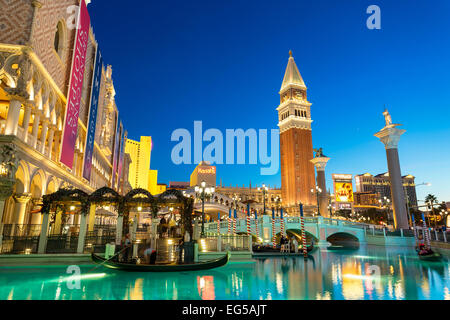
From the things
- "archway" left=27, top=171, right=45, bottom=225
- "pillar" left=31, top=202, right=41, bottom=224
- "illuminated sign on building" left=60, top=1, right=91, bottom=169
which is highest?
"illuminated sign on building" left=60, top=1, right=91, bottom=169

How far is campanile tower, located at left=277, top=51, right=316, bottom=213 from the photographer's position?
231 feet

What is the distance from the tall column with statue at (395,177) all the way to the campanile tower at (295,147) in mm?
34142

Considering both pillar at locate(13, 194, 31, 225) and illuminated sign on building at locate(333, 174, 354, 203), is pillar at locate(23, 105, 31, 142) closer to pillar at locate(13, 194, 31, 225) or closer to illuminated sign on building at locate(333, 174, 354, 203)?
pillar at locate(13, 194, 31, 225)

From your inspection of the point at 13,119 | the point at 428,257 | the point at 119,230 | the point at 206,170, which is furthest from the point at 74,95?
the point at 206,170

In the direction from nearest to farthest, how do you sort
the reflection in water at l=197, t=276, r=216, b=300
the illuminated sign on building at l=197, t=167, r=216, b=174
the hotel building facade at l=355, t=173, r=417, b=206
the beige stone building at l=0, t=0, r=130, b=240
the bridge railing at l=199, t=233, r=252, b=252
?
1. the reflection in water at l=197, t=276, r=216, b=300
2. the beige stone building at l=0, t=0, r=130, b=240
3. the bridge railing at l=199, t=233, r=252, b=252
4. the illuminated sign on building at l=197, t=167, r=216, b=174
5. the hotel building facade at l=355, t=173, r=417, b=206

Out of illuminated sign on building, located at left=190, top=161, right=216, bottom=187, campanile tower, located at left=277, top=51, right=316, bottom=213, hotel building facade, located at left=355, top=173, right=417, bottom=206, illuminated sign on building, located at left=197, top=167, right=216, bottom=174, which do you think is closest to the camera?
campanile tower, located at left=277, top=51, right=316, bottom=213

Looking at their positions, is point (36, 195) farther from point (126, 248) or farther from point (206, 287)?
point (206, 287)

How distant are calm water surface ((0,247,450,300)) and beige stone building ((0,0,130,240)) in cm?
606

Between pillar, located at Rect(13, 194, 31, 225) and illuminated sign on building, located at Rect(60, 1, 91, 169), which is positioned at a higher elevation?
illuminated sign on building, located at Rect(60, 1, 91, 169)

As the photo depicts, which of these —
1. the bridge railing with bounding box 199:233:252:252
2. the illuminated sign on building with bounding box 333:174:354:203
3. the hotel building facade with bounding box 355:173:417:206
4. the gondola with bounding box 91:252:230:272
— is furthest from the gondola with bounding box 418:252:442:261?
the hotel building facade with bounding box 355:173:417:206

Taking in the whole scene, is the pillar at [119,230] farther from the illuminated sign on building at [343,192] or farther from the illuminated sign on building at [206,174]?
the illuminated sign on building at [206,174]

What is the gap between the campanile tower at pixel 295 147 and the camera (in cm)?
7038

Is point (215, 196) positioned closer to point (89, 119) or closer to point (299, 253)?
point (89, 119)
